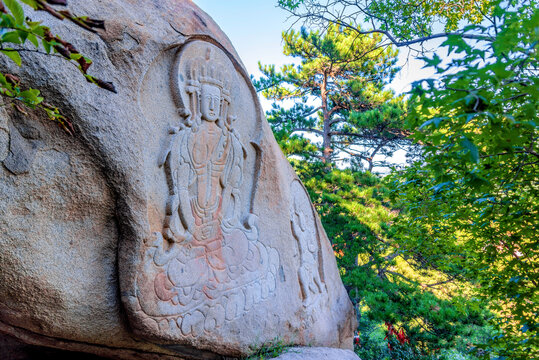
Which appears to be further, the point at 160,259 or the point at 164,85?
the point at 164,85

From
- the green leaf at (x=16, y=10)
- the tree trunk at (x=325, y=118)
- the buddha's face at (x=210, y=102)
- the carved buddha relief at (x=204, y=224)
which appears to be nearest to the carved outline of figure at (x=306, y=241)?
the carved buddha relief at (x=204, y=224)

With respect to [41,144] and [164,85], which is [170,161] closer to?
[164,85]

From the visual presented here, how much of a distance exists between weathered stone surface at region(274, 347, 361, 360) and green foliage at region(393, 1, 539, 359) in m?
1.17

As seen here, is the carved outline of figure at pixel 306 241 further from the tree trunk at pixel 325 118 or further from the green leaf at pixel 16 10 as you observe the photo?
the tree trunk at pixel 325 118

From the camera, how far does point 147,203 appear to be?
2180 millimetres

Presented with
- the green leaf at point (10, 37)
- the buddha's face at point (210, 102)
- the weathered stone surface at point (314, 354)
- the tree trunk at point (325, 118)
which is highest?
the tree trunk at point (325, 118)

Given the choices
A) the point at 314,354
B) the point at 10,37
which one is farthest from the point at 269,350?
the point at 10,37

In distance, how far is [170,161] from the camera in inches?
92.5

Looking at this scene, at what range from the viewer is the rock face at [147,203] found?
1780 millimetres

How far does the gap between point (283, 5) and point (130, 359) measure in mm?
4677

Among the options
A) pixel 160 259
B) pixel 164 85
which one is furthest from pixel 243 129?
pixel 160 259

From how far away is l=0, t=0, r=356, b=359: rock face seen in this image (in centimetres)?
178

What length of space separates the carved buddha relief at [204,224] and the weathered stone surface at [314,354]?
502mm

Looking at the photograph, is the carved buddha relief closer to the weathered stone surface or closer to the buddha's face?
the buddha's face
